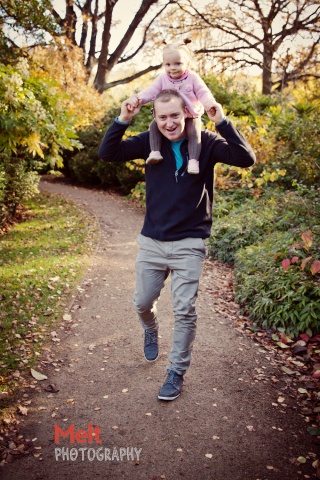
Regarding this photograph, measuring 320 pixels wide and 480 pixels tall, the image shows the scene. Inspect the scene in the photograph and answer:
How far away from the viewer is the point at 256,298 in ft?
16.6

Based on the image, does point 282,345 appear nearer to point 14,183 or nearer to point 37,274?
point 37,274

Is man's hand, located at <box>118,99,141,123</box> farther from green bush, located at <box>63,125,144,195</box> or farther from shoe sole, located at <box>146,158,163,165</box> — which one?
green bush, located at <box>63,125,144,195</box>

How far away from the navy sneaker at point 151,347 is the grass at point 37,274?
43.8 inches

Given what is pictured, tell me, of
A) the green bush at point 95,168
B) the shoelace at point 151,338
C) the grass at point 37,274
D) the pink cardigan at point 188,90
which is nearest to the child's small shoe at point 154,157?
the pink cardigan at point 188,90

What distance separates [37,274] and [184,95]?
390 centimetres

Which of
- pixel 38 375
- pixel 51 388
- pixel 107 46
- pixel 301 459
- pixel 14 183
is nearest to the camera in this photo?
pixel 301 459

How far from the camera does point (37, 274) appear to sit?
6051 millimetres

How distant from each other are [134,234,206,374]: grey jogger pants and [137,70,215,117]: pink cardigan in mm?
1071

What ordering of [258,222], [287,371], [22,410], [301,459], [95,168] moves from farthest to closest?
1. [95,168]
2. [258,222]
3. [287,371]
4. [22,410]
5. [301,459]

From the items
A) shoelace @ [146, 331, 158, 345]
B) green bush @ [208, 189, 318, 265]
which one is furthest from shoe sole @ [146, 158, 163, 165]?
green bush @ [208, 189, 318, 265]

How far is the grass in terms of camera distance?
4176 mm

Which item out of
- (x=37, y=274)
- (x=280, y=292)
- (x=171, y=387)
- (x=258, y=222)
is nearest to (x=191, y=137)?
(x=171, y=387)

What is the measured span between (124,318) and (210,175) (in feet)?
8.08

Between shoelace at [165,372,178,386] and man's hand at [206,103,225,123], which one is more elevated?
man's hand at [206,103,225,123]
